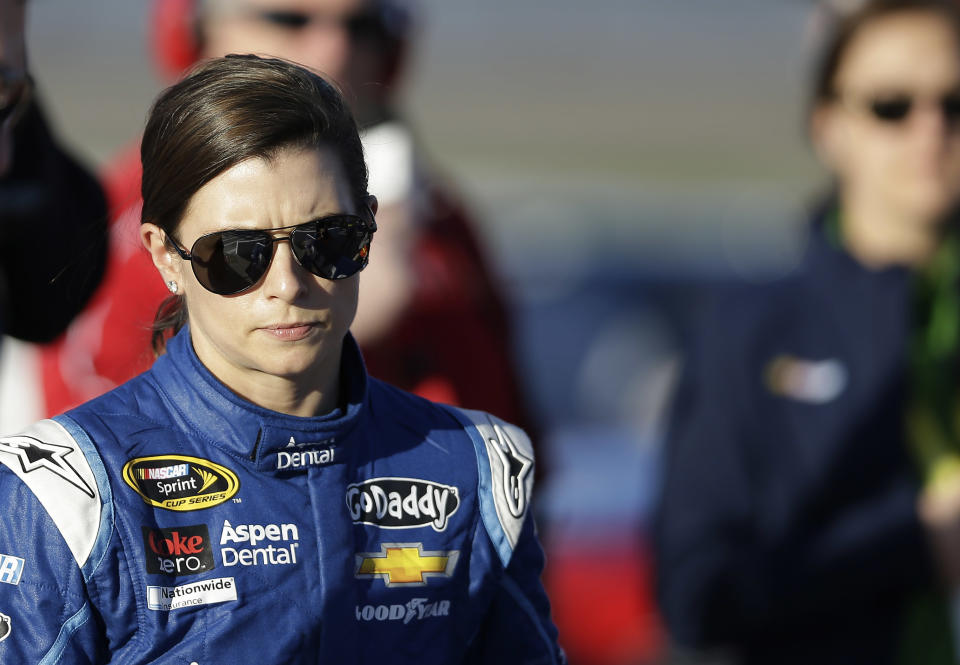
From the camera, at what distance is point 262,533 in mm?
1917

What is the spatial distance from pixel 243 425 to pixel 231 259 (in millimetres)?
211

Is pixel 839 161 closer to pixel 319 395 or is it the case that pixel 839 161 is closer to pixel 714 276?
pixel 319 395

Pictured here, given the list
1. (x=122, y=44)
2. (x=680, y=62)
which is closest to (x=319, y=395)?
(x=122, y=44)

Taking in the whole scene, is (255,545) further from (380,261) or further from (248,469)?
(380,261)

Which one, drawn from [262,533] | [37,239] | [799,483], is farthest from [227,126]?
[799,483]

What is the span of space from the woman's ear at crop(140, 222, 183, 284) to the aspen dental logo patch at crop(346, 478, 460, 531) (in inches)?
14.3

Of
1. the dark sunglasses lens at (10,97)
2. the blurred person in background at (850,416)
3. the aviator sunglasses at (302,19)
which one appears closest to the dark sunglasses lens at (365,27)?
the aviator sunglasses at (302,19)

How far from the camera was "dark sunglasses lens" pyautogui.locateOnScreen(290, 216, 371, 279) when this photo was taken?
193 cm

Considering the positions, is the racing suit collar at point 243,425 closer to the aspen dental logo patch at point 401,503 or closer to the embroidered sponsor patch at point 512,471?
the aspen dental logo patch at point 401,503

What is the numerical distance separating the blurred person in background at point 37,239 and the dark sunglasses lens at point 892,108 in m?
1.88

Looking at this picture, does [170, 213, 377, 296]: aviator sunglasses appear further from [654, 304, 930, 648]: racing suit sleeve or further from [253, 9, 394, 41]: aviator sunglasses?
[654, 304, 930, 648]: racing suit sleeve

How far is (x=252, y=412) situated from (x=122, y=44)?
2203 cm

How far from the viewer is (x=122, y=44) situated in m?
22.9

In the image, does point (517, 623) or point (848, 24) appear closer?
point (517, 623)
